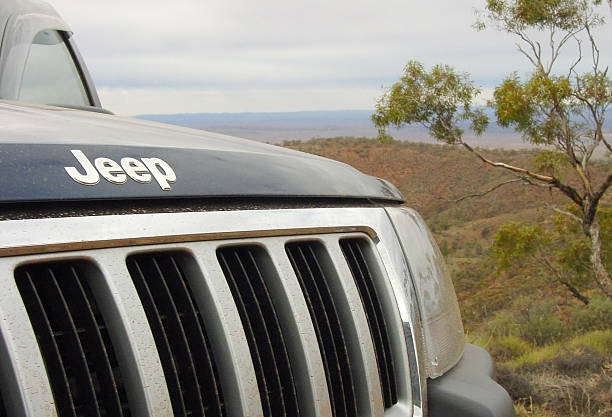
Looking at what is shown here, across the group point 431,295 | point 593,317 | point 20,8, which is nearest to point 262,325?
point 431,295

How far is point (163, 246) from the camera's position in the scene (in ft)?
4.79

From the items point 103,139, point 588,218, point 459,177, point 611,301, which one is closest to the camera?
point 103,139

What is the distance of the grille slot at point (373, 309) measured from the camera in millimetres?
1894

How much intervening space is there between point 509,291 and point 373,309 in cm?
2115

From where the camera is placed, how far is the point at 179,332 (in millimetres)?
1483

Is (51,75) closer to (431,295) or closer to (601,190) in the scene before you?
(431,295)

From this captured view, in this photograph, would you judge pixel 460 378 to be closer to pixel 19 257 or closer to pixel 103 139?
pixel 103 139

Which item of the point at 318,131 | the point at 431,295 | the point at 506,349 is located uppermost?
the point at 431,295

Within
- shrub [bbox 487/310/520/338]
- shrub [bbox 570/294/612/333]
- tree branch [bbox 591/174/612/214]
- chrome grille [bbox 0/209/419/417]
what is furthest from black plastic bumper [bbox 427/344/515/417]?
tree branch [bbox 591/174/612/214]

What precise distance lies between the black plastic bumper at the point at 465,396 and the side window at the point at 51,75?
6.71 ft

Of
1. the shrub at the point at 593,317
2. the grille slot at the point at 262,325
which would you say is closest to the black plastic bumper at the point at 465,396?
the grille slot at the point at 262,325

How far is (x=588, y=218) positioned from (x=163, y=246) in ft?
55.9

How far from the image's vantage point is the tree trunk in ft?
54.4

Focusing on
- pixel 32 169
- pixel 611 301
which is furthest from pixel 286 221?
pixel 611 301
